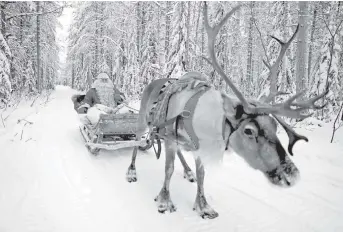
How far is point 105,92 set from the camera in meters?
7.78

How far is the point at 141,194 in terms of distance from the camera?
4.59 metres

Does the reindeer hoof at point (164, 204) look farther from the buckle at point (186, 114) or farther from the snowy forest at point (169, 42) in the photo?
the snowy forest at point (169, 42)

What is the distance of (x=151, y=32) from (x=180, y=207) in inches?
750

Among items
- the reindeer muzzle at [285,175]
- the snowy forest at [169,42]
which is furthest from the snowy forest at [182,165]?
the snowy forest at [169,42]

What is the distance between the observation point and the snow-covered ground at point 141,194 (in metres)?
3.57

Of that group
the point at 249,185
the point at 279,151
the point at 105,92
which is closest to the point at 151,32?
the point at 105,92

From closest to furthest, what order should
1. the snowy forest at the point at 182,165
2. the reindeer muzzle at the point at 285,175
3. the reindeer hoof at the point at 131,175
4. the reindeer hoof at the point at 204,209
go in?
1. the reindeer muzzle at the point at 285,175
2. the snowy forest at the point at 182,165
3. the reindeer hoof at the point at 204,209
4. the reindeer hoof at the point at 131,175

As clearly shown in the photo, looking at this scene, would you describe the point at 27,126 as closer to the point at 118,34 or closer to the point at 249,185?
the point at 249,185

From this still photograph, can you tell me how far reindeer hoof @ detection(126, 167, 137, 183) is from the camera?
5.12 metres

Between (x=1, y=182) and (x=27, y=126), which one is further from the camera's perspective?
(x=27, y=126)

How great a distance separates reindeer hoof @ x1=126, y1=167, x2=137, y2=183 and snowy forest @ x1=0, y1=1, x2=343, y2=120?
6.13 metres

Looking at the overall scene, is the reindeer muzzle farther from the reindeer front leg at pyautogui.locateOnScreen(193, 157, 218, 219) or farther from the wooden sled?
the wooden sled

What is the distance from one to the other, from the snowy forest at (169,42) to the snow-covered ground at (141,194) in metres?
5.04

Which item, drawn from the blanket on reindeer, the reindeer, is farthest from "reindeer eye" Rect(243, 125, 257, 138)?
the blanket on reindeer
